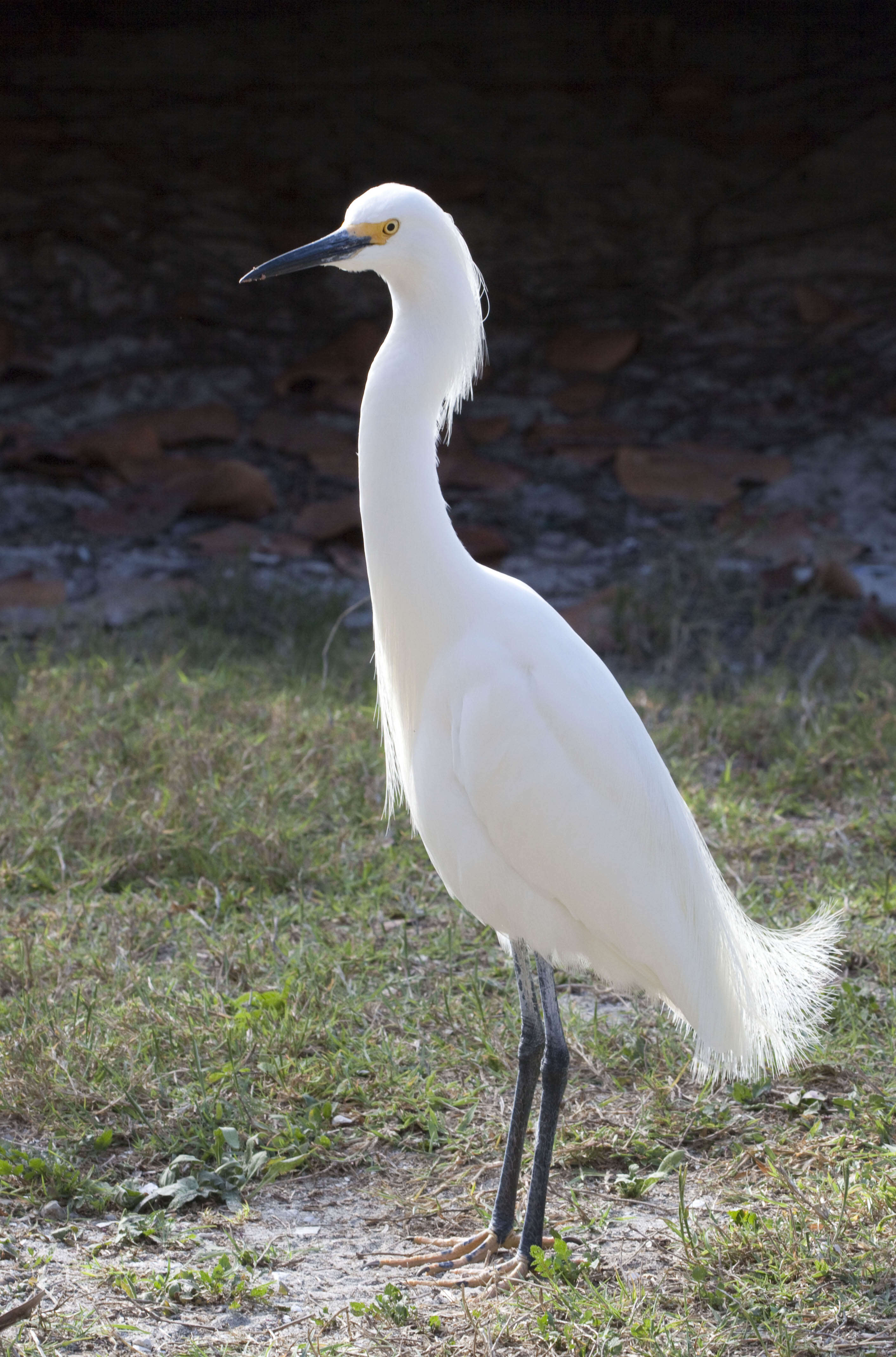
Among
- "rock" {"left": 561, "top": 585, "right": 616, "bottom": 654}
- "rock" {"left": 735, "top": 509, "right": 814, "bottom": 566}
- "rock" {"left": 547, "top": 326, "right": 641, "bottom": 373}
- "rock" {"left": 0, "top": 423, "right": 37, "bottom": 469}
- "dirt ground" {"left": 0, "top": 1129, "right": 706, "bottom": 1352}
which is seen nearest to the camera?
"dirt ground" {"left": 0, "top": 1129, "right": 706, "bottom": 1352}

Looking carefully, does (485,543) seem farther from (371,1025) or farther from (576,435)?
(371,1025)

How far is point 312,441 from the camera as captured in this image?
591 centimetres

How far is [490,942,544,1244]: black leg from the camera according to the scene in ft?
6.59

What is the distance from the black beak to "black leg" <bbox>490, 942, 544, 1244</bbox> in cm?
108

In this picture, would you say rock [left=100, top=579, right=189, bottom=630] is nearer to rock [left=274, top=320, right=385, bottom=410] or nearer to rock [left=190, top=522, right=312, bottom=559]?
rock [left=190, top=522, right=312, bottom=559]

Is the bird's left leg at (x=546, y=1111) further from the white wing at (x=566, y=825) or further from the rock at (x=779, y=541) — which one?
the rock at (x=779, y=541)

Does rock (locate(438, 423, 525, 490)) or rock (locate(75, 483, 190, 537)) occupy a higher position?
rock (locate(438, 423, 525, 490))

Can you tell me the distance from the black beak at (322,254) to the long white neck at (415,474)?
0.28 ft

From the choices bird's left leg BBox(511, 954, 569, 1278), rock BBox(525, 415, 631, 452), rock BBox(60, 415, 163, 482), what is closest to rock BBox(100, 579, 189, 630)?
rock BBox(60, 415, 163, 482)

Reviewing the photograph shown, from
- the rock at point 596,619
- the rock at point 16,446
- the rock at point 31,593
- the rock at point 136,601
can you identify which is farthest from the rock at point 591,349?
the rock at point 31,593

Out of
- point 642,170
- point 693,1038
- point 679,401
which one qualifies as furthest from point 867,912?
point 642,170

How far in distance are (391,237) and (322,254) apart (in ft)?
0.35

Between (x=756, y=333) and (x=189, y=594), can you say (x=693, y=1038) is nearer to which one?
(x=189, y=594)

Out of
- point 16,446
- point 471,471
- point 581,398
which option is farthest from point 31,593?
point 581,398
